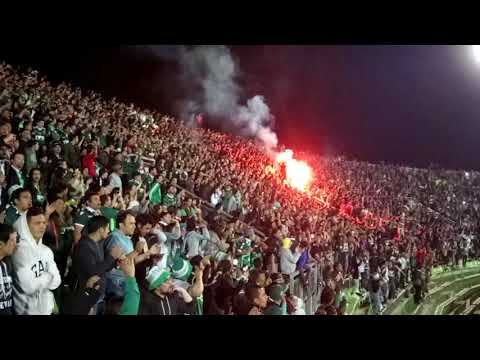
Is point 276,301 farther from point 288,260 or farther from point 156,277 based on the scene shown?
point 156,277

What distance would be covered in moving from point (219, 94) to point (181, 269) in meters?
2.10

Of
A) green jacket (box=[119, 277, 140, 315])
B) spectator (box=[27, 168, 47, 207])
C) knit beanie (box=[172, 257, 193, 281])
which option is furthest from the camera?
knit beanie (box=[172, 257, 193, 281])

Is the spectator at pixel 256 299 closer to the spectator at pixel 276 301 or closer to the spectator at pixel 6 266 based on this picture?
the spectator at pixel 276 301

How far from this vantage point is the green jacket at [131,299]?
16.5 feet

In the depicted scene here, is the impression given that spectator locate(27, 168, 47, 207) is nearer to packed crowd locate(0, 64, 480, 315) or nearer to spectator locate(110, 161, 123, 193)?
packed crowd locate(0, 64, 480, 315)

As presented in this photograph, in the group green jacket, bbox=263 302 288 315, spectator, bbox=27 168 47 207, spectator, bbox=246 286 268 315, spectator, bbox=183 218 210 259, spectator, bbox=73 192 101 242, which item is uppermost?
spectator, bbox=27 168 47 207

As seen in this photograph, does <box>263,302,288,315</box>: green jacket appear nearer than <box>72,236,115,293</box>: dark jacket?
No

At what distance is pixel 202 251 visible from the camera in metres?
5.51

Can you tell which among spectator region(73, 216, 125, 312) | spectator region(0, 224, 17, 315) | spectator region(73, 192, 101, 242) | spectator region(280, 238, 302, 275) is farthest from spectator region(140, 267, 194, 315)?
spectator region(0, 224, 17, 315)

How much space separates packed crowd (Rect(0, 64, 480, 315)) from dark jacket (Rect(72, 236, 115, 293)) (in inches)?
0.4

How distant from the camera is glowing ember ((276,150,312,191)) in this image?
6.09m
